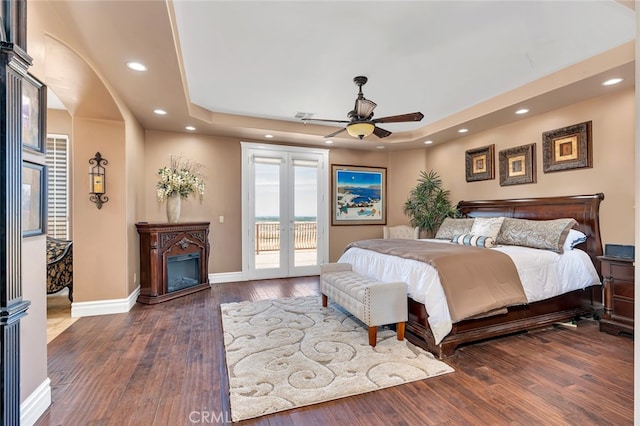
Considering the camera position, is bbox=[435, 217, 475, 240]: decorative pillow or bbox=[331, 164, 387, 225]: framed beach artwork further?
bbox=[331, 164, 387, 225]: framed beach artwork

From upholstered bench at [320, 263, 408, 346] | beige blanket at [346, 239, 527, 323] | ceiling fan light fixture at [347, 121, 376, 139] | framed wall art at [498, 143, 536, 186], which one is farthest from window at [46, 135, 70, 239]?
framed wall art at [498, 143, 536, 186]

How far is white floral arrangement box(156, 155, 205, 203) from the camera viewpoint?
4.76m

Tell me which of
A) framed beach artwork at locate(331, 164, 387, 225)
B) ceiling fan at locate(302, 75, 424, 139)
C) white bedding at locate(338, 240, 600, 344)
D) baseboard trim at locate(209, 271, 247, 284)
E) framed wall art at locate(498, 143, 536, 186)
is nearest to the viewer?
white bedding at locate(338, 240, 600, 344)

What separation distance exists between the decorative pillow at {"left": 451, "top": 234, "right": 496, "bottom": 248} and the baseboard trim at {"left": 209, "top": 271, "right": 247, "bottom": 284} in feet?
12.6

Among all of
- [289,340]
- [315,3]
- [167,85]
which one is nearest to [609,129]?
[315,3]

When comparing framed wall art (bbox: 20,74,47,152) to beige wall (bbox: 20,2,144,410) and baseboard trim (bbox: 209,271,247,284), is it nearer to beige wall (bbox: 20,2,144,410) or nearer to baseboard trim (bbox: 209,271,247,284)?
beige wall (bbox: 20,2,144,410)

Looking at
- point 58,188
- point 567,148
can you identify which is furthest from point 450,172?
point 58,188

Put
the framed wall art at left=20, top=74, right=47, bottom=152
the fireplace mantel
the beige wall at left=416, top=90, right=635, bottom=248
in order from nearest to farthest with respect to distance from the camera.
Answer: the framed wall art at left=20, top=74, right=47, bottom=152 < the beige wall at left=416, top=90, right=635, bottom=248 < the fireplace mantel

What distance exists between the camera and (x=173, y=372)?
2.41 meters

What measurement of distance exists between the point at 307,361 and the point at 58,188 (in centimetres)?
481

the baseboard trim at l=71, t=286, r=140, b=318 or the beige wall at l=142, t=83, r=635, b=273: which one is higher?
the beige wall at l=142, t=83, r=635, b=273

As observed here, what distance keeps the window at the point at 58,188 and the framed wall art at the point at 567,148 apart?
725 centimetres

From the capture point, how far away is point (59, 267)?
3.99 meters

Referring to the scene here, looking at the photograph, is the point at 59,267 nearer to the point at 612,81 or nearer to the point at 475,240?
the point at 475,240
